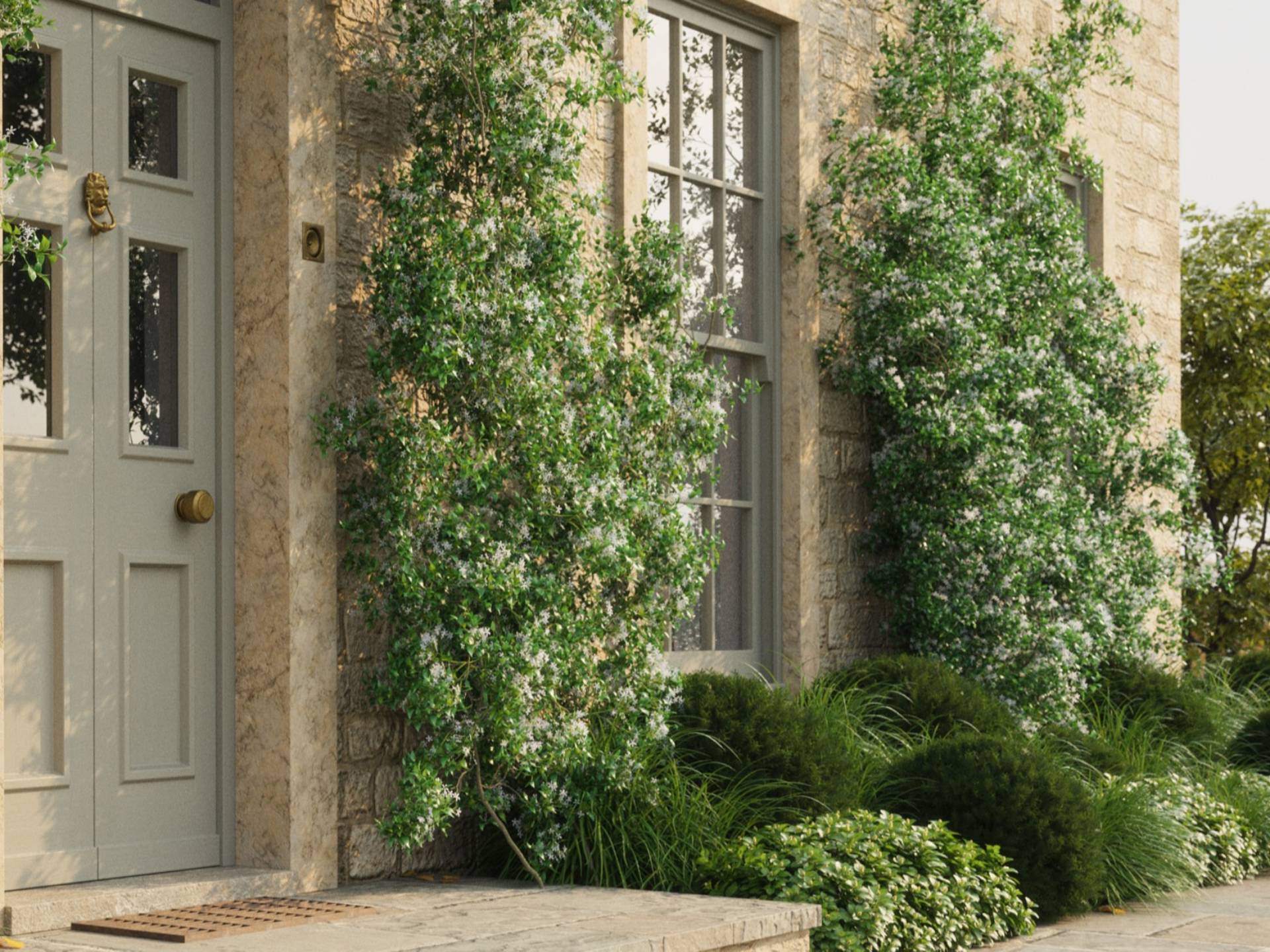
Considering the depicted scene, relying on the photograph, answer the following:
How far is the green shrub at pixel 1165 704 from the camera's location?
913cm

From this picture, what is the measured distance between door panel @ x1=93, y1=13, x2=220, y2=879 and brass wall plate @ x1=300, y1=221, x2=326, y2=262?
→ 311 millimetres

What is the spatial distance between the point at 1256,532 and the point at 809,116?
31.4ft

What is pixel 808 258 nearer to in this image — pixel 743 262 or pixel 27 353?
pixel 743 262

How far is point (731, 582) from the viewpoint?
7.86 metres

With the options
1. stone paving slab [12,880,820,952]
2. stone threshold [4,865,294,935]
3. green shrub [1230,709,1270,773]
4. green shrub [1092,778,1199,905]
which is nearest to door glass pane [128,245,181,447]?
stone threshold [4,865,294,935]

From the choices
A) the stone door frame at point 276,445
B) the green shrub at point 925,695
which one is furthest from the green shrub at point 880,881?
the stone door frame at point 276,445

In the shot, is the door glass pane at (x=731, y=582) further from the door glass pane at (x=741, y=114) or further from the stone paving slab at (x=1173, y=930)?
the stone paving slab at (x=1173, y=930)

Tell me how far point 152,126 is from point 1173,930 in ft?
15.0

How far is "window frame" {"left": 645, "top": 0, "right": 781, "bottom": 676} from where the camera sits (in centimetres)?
760

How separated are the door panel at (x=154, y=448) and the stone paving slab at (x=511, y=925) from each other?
57cm

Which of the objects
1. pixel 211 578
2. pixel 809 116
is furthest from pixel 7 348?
pixel 809 116

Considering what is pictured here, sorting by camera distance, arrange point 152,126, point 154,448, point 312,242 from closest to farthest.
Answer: point 154,448, point 152,126, point 312,242

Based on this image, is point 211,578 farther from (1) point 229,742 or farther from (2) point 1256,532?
(2) point 1256,532

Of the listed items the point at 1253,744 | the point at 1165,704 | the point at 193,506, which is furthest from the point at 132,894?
the point at 1253,744
